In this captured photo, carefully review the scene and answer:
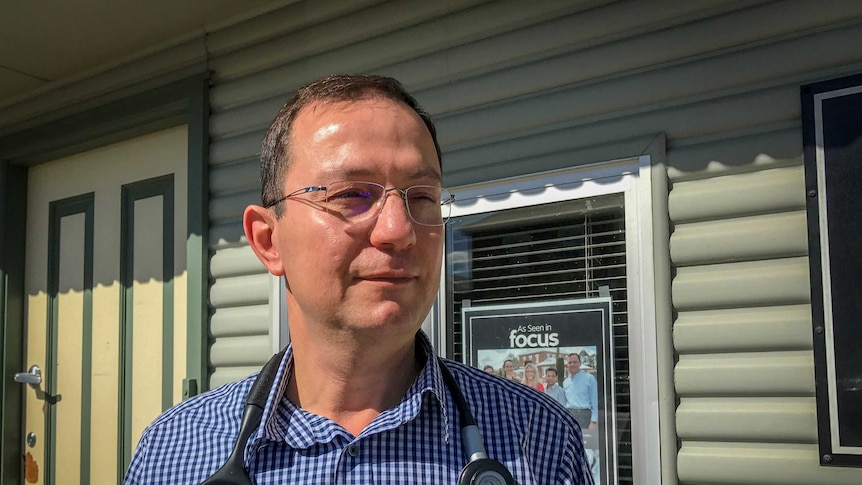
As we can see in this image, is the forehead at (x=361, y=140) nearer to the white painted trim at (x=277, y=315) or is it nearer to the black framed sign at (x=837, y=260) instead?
the black framed sign at (x=837, y=260)

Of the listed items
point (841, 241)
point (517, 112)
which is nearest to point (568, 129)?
point (517, 112)

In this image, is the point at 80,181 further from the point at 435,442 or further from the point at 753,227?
the point at 435,442

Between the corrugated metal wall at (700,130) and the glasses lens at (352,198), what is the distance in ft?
5.64

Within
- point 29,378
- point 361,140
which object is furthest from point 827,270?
point 29,378

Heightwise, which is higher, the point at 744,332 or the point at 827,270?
the point at 827,270

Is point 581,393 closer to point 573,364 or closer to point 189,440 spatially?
point 573,364

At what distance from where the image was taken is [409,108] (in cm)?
142

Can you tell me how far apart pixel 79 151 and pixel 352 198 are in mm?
4094

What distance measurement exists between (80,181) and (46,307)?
0.77 meters

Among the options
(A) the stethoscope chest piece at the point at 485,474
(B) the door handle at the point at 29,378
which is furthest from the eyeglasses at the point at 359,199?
(B) the door handle at the point at 29,378

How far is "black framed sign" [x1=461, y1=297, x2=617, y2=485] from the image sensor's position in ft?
9.71

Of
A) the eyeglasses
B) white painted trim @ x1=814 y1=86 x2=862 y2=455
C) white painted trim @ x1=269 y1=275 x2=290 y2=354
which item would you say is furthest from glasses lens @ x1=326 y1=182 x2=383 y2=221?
white painted trim @ x1=269 y1=275 x2=290 y2=354

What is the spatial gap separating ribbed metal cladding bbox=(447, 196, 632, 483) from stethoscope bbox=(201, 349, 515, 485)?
1.64 meters

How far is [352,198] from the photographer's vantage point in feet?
4.29
